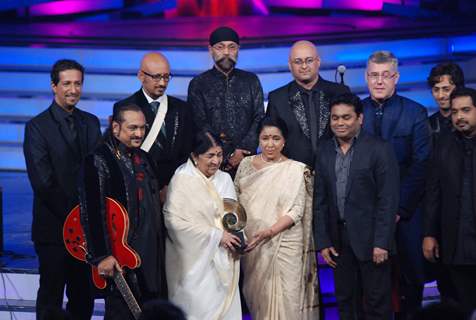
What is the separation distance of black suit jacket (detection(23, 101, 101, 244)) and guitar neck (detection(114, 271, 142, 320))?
19.7 inches

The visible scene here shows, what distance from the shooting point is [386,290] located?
4.87m

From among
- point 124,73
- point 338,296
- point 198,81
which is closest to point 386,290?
point 338,296

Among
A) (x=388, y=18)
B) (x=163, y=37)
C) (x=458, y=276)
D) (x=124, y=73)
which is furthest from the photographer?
(x=388, y=18)

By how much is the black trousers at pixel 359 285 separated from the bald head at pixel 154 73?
127 centimetres

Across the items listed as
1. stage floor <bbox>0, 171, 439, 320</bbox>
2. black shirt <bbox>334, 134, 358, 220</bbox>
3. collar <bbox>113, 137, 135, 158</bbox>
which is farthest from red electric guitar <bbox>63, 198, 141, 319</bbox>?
stage floor <bbox>0, 171, 439, 320</bbox>

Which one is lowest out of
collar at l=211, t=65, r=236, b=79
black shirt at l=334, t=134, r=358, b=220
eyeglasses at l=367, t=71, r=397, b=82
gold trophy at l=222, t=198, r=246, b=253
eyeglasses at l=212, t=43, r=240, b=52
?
gold trophy at l=222, t=198, r=246, b=253

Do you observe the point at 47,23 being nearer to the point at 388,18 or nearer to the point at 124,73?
the point at 124,73

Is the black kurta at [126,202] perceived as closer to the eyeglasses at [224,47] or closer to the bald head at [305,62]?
the eyeglasses at [224,47]

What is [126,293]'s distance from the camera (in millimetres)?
4496

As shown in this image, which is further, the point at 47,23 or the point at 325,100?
the point at 47,23

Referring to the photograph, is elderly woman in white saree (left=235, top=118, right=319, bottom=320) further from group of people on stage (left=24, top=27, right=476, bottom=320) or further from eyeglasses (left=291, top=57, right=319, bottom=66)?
eyeglasses (left=291, top=57, right=319, bottom=66)

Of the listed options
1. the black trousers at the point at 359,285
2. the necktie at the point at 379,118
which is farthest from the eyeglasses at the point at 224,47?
the black trousers at the point at 359,285

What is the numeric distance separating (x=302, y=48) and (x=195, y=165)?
960 millimetres

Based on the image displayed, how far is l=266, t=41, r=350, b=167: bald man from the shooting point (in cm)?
534
